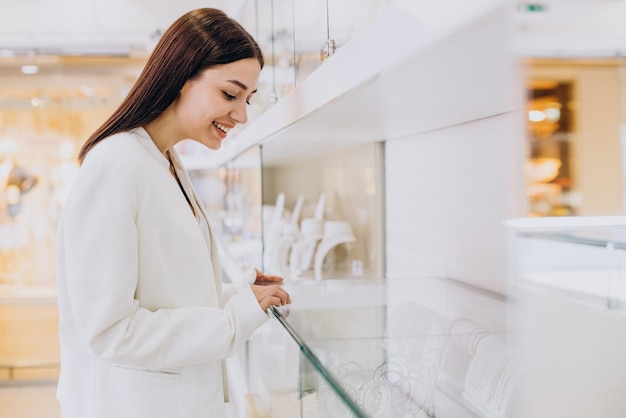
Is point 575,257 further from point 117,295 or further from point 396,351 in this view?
point 117,295

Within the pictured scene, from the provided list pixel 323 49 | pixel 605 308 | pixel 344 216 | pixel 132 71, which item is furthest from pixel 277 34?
pixel 132 71

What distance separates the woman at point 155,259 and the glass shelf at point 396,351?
0.13 meters

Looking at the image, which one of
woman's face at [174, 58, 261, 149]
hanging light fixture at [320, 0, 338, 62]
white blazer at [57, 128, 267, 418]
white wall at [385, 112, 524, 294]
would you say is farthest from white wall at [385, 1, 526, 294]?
white blazer at [57, 128, 267, 418]

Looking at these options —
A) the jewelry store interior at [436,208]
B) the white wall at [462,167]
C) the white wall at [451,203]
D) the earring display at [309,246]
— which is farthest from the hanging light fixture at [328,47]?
the earring display at [309,246]

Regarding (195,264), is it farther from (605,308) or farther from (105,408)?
(605,308)

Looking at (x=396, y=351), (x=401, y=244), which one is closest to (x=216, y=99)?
(x=396, y=351)

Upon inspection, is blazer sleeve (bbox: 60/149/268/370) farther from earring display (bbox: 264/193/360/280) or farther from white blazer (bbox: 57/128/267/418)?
earring display (bbox: 264/193/360/280)

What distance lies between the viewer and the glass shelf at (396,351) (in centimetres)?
79

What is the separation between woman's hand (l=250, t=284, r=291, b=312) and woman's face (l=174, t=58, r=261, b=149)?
28cm

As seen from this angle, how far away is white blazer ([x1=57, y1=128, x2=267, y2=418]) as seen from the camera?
94 centimetres

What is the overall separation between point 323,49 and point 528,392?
21.2 inches

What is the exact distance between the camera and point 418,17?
0.51m

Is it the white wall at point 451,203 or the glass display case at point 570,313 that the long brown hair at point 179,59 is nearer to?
the white wall at point 451,203

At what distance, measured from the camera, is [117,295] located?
932 mm
